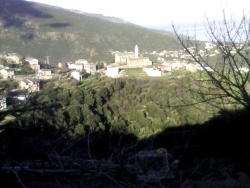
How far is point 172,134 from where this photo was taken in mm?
8797

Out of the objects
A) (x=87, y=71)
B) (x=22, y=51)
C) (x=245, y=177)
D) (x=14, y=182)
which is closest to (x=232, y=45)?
(x=245, y=177)

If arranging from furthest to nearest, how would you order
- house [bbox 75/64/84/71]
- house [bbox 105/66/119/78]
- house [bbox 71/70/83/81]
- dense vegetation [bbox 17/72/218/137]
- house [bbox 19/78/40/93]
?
house [bbox 75/64/84/71] → house [bbox 105/66/119/78] → house [bbox 71/70/83/81] → dense vegetation [bbox 17/72/218/137] → house [bbox 19/78/40/93]

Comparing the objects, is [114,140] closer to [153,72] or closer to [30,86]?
[30,86]

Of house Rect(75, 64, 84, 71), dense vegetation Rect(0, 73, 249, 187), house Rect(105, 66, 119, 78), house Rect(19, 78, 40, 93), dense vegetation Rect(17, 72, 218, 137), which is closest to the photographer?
dense vegetation Rect(0, 73, 249, 187)

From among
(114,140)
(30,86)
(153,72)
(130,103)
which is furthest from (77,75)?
(30,86)

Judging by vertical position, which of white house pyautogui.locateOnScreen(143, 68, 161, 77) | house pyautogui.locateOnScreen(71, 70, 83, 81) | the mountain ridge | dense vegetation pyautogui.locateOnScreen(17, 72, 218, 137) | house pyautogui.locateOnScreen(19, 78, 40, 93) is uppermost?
the mountain ridge

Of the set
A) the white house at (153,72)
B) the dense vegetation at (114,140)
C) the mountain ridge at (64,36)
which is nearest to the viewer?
the dense vegetation at (114,140)

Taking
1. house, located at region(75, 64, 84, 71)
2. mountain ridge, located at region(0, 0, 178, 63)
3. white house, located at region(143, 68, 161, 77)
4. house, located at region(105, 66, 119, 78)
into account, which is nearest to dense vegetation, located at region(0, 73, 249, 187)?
white house, located at region(143, 68, 161, 77)

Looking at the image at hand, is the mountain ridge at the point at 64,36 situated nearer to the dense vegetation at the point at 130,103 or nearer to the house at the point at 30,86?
the dense vegetation at the point at 130,103

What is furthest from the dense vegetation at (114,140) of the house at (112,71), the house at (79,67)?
the house at (79,67)

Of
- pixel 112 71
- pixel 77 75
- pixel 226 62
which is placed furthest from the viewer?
pixel 112 71

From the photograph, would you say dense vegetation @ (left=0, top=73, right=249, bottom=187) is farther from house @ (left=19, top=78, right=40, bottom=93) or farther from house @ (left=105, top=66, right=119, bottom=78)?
house @ (left=105, top=66, right=119, bottom=78)

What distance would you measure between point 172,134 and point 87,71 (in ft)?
39.8

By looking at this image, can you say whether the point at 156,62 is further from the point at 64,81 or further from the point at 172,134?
the point at 172,134
